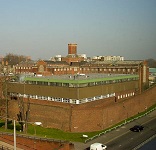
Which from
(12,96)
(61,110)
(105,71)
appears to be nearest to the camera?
(61,110)

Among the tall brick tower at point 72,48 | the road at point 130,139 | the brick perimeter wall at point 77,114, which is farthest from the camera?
the tall brick tower at point 72,48

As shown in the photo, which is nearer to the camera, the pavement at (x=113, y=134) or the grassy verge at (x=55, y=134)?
the pavement at (x=113, y=134)

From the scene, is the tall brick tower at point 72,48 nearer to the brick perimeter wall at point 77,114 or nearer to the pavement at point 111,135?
the brick perimeter wall at point 77,114

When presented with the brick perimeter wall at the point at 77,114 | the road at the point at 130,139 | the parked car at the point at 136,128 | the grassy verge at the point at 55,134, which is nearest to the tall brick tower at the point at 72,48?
the brick perimeter wall at the point at 77,114

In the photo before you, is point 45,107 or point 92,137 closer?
point 92,137

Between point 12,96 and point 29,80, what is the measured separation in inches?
253

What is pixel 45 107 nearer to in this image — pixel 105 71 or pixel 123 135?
pixel 123 135

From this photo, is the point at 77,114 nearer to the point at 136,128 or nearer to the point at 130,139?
the point at 130,139

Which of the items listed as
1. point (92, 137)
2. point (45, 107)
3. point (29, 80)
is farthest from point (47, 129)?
point (29, 80)

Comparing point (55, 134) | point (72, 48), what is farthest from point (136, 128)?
point (72, 48)

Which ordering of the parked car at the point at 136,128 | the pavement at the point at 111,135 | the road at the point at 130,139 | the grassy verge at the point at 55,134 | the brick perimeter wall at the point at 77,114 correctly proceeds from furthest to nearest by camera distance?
the parked car at the point at 136,128 → the brick perimeter wall at the point at 77,114 → the grassy verge at the point at 55,134 → the road at the point at 130,139 → the pavement at the point at 111,135

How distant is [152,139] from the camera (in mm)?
39000

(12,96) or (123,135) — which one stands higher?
(12,96)

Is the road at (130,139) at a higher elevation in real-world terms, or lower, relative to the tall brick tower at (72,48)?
lower
